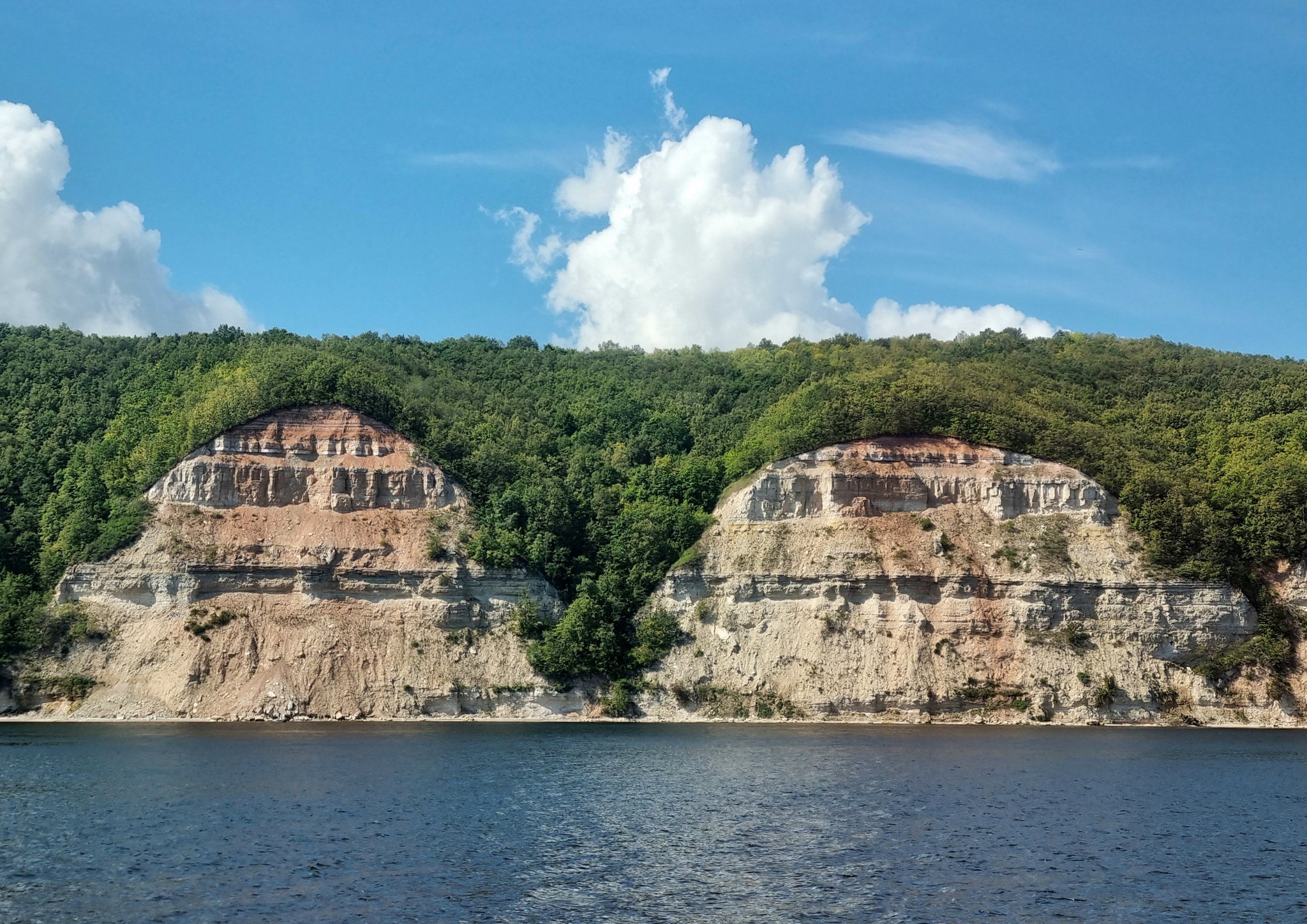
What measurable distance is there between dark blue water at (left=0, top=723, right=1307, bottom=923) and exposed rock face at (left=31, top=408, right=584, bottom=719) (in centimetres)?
1488

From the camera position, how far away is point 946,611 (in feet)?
292

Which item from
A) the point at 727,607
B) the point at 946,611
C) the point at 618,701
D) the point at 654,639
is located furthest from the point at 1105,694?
the point at 618,701

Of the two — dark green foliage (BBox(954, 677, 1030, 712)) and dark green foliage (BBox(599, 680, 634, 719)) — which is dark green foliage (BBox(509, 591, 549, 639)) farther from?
dark green foliage (BBox(954, 677, 1030, 712))

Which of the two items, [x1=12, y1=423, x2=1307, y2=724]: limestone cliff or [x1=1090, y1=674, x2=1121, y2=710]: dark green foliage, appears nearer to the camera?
[x1=1090, y1=674, x2=1121, y2=710]: dark green foliage

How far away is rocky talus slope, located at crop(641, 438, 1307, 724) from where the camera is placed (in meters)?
86.2

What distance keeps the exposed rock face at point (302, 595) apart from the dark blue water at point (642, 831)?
1488 cm

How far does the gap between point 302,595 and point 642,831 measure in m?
52.1

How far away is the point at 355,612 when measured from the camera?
3526 inches

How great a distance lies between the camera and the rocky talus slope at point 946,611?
283 ft

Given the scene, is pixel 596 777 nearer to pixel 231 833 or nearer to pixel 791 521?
pixel 231 833

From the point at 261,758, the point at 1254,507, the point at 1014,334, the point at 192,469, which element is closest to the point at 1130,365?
the point at 1014,334

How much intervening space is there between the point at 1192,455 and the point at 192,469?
256 ft

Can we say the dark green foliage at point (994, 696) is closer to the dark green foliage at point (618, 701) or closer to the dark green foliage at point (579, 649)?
the dark green foliage at point (618, 701)

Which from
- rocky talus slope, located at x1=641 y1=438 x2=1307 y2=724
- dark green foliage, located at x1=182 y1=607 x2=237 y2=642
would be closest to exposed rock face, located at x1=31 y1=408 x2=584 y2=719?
dark green foliage, located at x1=182 y1=607 x2=237 y2=642
